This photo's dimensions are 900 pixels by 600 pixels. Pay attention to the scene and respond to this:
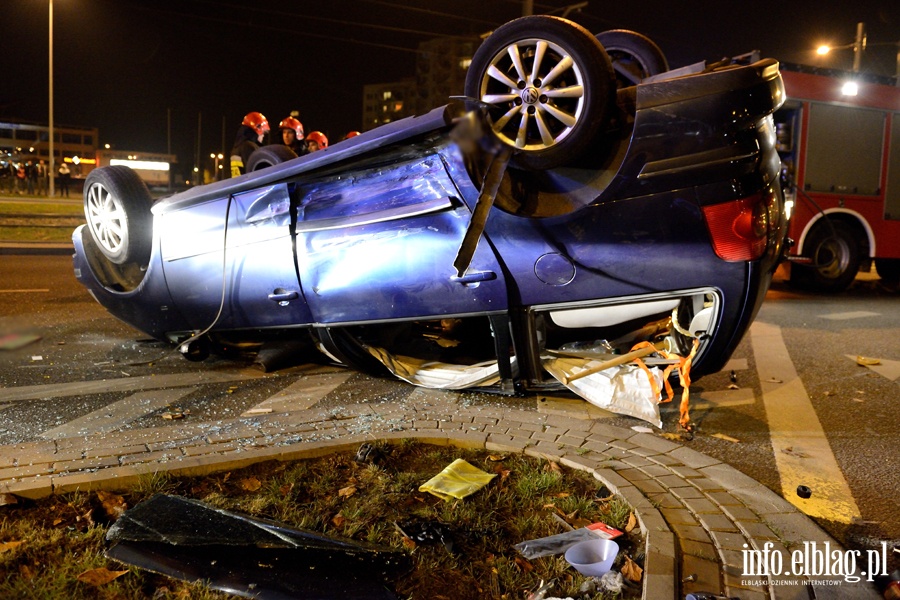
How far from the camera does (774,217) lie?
3857 mm

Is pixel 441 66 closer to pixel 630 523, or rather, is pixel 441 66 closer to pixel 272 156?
pixel 272 156

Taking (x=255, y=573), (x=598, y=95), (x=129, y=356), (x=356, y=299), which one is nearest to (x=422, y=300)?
(x=356, y=299)

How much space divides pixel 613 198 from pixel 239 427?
8.33 feet

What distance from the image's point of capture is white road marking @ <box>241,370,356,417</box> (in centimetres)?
481

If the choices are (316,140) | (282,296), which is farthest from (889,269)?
→ (282,296)

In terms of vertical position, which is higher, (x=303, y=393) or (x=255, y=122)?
(x=255, y=122)

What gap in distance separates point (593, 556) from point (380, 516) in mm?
908

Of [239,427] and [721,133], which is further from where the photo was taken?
[239,427]

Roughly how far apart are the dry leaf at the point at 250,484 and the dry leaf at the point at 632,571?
171 centimetres

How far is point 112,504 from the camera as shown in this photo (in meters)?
3.17

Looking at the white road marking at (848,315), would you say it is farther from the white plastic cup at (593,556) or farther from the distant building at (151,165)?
the distant building at (151,165)

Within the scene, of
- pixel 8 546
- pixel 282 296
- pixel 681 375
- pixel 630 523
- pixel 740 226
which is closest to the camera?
pixel 8 546

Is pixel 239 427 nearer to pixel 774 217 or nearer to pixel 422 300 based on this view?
pixel 422 300

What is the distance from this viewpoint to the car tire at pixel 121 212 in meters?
5.94
